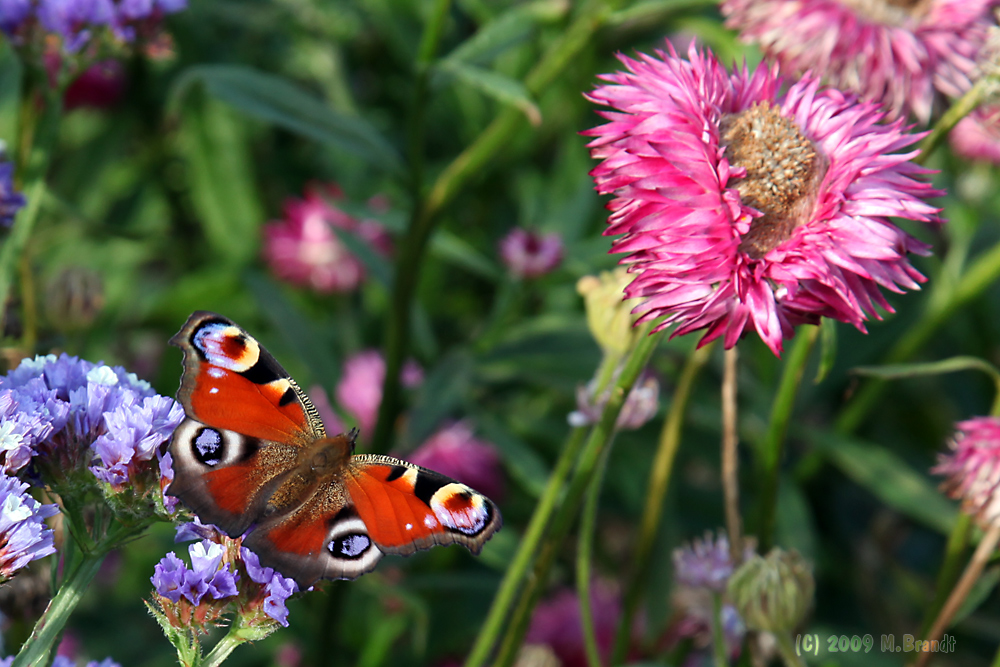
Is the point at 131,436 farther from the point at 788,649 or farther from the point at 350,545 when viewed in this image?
the point at 788,649

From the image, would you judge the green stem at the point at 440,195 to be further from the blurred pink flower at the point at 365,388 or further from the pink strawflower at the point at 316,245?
the pink strawflower at the point at 316,245

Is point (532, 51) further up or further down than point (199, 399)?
further up

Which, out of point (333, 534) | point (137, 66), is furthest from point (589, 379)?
point (137, 66)

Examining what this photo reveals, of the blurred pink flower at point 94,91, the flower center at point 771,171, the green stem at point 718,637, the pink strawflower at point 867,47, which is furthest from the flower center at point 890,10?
the blurred pink flower at point 94,91

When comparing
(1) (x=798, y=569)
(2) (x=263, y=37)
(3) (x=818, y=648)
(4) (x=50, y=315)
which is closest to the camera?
(1) (x=798, y=569)

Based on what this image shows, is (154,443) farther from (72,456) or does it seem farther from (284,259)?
(284,259)

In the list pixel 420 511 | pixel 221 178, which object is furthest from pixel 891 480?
pixel 221 178

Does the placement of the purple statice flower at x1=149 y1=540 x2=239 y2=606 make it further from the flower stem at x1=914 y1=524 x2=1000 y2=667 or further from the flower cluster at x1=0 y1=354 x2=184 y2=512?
the flower stem at x1=914 y1=524 x2=1000 y2=667
